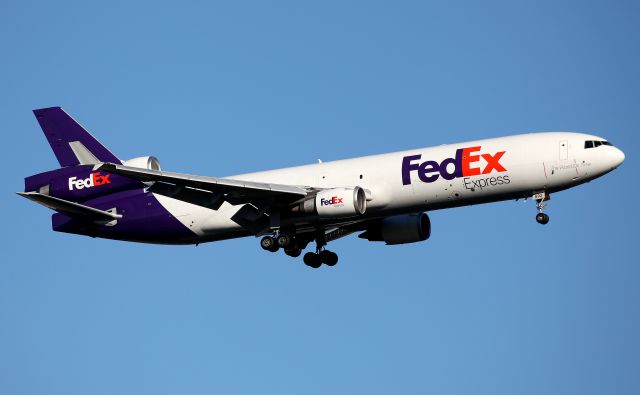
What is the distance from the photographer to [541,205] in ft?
177

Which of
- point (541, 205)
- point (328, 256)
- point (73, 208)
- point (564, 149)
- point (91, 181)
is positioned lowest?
point (328, 256)

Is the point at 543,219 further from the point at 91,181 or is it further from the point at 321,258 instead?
the point at 91,181

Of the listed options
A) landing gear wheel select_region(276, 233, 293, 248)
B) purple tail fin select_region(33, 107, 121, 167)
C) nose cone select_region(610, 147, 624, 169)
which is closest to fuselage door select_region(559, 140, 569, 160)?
nose cone select_region(610, 147, 624, 169)

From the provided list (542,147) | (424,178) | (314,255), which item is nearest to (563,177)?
(542,147)

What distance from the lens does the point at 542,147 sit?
5378 cm

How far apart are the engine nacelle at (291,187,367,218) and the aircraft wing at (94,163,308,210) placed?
2.97 feet

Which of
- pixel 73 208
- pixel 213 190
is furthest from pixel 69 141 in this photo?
pixel 213 190

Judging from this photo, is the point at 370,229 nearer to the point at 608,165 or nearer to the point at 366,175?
the point at 366,175

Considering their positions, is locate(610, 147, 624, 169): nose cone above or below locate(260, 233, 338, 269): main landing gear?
above

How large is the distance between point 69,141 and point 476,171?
2135cm

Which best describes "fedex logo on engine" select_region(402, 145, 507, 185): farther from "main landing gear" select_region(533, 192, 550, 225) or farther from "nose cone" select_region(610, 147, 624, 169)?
"nose cone" select_region(610, 147, 624, 169)

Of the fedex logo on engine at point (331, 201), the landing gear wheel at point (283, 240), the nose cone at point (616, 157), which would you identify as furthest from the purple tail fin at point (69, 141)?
the nose cone at point (616, 157)

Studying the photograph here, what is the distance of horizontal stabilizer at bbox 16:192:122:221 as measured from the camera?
185 ft

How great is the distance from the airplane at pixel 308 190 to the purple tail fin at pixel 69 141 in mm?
51
